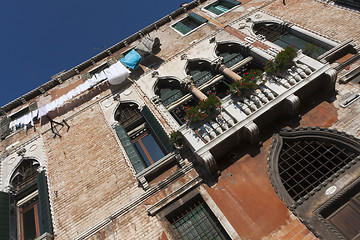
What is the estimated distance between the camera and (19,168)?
47.0 ft

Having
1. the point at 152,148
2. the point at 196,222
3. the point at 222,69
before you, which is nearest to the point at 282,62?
the point at 222,69

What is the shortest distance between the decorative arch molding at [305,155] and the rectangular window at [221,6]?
43.9 ft

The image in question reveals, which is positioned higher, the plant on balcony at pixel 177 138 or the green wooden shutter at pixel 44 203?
the green wooden shutter at pixel 44 203

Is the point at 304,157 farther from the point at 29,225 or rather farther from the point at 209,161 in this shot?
the point at 29,225

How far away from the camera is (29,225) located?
12.3 m

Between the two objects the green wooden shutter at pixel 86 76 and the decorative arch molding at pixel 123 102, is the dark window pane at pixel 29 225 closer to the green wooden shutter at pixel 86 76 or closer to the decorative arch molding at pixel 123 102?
the decorative arch molding at pixel 123 102

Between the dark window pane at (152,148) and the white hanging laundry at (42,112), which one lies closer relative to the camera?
the dark window pane at (152,148)

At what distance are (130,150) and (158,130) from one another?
6.00 ft

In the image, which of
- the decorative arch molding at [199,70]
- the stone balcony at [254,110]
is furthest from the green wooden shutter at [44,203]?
Answer: the decorative arch molding at [199,70]

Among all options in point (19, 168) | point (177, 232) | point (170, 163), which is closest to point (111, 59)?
point (19, 168)

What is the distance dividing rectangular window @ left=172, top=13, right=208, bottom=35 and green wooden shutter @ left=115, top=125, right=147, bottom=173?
10166 mm

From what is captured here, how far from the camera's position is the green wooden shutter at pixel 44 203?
11.1 metres

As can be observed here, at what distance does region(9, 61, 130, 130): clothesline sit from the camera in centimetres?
1563

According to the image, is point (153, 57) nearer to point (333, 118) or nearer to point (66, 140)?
point (66, 140)
